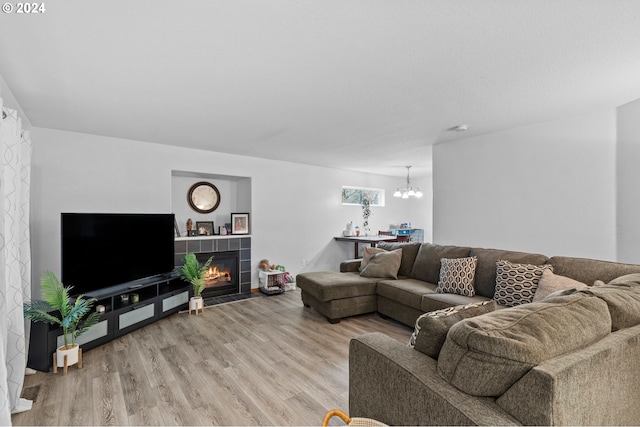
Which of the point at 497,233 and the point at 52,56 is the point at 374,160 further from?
the point at 52,56

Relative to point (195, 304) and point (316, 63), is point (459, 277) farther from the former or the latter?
point (195, 304)

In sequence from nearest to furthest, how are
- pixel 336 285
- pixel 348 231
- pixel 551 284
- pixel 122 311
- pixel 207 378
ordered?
pixel 207 378, pixel 551 284, pixel 122 311, pixel 336 285, pixel 348 231

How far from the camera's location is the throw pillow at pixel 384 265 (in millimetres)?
4047

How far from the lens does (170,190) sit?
14.4 feet

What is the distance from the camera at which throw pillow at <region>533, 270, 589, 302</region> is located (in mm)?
2535

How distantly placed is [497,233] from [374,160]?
2439 millimetres

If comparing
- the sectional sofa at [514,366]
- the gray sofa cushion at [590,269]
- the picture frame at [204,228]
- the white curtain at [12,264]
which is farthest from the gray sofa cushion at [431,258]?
the white curtain at [12,264]

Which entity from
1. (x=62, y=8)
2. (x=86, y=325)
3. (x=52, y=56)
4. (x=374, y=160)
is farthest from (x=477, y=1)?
(x=374, y=160)

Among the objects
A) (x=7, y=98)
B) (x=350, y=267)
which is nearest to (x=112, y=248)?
(x=7, y=98)

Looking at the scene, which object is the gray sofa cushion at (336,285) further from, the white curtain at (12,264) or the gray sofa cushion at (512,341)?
the white curtain at (12,264)

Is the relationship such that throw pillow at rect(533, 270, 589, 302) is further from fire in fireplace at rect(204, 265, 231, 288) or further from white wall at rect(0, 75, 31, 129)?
white wall at rect(0, 75, 31, 129)

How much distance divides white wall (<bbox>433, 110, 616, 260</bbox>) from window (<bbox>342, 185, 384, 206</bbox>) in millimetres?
2500

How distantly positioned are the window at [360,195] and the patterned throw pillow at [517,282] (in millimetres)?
4080

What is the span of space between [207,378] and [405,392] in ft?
5.84
